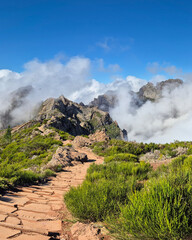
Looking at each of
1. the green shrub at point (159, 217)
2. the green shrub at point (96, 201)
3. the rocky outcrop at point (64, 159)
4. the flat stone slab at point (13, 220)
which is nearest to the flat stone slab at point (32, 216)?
the flat stone slab at point (13, 220)

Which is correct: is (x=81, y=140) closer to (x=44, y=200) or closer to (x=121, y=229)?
(x=44, y=200)

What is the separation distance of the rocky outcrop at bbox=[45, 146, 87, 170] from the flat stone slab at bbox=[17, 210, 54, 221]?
5663 millimetres

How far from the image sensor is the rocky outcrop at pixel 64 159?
9745mm

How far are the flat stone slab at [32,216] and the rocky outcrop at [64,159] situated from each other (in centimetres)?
566

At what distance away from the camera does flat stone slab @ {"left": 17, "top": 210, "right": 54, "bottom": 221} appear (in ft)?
11.3

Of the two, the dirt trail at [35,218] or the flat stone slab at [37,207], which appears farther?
the flat stone slab at [37,207]

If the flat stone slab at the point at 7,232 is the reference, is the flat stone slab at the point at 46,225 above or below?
below

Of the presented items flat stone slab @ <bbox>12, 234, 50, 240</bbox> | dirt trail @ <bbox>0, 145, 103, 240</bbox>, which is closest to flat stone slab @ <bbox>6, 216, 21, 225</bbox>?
dirt trail @ <bbox>0, 145, 103, 240</bbox>

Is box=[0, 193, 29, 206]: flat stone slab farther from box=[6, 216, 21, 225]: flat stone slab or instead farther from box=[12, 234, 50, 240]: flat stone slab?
box=[12, 234, 50, 240]: flat stone slab

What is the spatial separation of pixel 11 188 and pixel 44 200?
51.0 inches

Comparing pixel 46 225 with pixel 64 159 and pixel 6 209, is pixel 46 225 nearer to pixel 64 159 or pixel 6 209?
pixel 6 209

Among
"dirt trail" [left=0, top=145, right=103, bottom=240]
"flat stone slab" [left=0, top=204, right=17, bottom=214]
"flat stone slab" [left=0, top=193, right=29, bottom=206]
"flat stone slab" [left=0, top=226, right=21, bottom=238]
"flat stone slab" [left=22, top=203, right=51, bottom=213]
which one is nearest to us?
"flat stone slab" [left=0, top=226, right=21, bottom=238]

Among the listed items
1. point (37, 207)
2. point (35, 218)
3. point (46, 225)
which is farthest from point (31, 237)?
point (37, 207)

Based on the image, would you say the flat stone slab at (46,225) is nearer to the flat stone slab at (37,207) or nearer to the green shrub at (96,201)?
the green shrub at (96,201)
